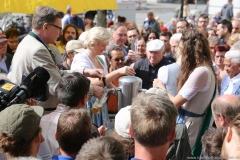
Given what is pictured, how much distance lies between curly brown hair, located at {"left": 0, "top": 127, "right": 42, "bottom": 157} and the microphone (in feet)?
1.59

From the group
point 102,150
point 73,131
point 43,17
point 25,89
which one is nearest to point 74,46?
point 43,17

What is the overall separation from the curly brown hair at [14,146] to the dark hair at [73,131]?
0.76 feet

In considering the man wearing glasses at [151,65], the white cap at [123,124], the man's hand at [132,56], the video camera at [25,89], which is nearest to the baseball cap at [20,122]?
the video camera at [25,89]

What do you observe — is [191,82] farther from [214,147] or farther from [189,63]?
[214,147]

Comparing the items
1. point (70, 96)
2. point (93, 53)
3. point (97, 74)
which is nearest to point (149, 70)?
point (93, 53)

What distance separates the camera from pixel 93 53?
4.41 meters

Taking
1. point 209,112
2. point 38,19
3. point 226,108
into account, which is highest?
point 38,19

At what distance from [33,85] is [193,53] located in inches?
64.3

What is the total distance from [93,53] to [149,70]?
88cm

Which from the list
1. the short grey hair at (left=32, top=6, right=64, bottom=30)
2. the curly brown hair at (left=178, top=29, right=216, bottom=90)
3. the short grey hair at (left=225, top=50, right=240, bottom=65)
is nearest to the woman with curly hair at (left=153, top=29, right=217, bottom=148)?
the curly brown hair at (left=178, top=29, right=216, bottom=90)

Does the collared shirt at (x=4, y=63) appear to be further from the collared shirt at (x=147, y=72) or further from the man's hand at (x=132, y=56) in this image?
the collared shirt at (x=147, y=72)

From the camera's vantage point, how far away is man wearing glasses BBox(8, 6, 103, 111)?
3.41 m

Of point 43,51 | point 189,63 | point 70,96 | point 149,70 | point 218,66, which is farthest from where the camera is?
point 218,66

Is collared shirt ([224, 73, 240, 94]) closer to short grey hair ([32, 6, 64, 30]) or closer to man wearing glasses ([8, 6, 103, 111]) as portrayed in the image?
man wearing glasses ([8, 6, 103, 111])
